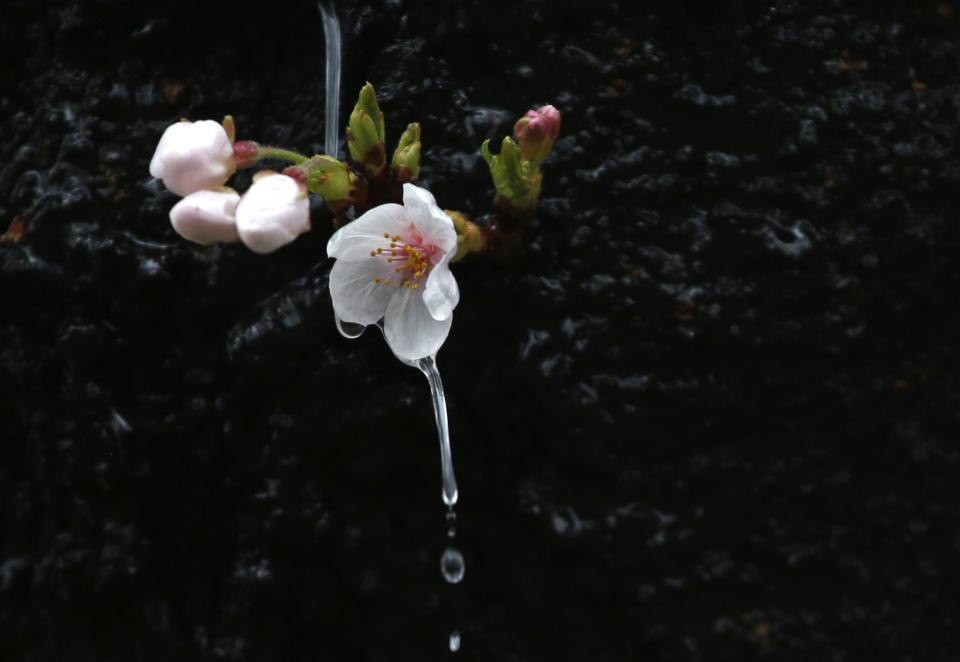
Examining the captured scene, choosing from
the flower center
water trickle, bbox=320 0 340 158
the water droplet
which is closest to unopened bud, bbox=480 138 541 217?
the flower center

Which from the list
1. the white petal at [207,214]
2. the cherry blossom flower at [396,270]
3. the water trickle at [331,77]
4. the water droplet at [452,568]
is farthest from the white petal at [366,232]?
the water droplet at [452,568]

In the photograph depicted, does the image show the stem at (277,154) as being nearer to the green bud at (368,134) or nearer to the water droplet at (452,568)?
the green bud at (368,134)

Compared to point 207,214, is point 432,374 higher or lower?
lower

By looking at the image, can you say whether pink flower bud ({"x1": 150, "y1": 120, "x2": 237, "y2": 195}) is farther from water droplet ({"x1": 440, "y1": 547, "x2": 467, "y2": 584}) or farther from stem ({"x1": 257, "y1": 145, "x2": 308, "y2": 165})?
water droplet ({"x1": 440, "y1": 547, "x2": 467, "y2": 584})

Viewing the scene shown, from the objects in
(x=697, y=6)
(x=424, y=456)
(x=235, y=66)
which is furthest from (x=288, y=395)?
(x=697, y=6)

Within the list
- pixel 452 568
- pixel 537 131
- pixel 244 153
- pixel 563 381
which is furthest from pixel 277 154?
pixel 452 568

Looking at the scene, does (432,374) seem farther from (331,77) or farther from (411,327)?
(331,77)
